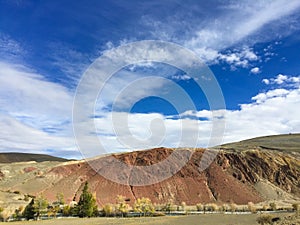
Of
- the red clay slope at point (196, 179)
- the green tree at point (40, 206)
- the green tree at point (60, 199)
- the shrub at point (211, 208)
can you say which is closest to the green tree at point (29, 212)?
the green tree at point (40, 206)

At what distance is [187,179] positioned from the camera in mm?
106312

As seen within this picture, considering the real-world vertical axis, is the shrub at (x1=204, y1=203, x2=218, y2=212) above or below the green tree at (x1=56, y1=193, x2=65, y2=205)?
below

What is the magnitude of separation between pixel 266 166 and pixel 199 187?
82.8 feet

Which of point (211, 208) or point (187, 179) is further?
point (187, 179)

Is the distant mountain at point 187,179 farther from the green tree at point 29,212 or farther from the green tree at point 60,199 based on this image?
the green tree at point 29,212

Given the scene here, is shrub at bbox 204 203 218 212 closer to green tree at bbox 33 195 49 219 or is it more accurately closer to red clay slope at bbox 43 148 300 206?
red clay slope at bbox 43 148 300 206

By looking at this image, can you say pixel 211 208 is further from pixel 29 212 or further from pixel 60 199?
pixel 29 212

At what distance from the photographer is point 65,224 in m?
50.3

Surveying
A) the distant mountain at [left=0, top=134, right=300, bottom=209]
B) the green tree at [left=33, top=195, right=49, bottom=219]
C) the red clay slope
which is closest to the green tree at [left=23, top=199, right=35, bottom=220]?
the green tree at [left=33, top=195, right=49, bottom=219]

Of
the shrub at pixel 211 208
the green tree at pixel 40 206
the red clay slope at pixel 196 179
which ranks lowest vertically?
the shrub at pixel 211 208

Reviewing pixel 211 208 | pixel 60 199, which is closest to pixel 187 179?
pixel 211 208

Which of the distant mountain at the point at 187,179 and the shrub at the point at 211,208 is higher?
the distant mountain at the point at 187,179

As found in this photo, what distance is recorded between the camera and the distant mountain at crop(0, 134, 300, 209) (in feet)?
323

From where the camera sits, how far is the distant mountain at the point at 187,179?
98.5 meters
